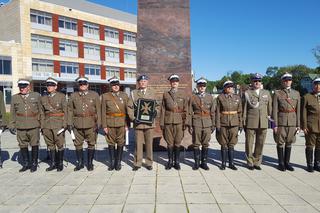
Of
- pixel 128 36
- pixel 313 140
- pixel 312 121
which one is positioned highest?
pixel 128 36

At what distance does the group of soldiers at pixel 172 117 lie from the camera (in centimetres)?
619

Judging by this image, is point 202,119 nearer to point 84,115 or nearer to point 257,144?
point 257,144

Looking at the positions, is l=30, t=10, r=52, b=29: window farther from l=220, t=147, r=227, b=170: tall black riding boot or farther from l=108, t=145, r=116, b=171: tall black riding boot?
l=220, t=147, r=227, b=170: tall black riding boot

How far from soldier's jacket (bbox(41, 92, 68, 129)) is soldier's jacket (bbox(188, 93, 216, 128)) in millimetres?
2747

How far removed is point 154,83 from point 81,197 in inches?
163

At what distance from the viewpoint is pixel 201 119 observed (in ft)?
20.6

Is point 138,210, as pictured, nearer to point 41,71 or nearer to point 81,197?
point 81,197

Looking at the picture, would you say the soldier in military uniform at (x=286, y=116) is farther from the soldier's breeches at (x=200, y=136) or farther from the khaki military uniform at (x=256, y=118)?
the soldier's breeches at (x=200, y=136)

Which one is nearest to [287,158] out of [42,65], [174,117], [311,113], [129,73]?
[311,113]

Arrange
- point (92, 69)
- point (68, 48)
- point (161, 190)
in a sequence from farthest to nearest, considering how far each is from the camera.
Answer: point (92, 69) < point (68, 48) < point (161, 190)

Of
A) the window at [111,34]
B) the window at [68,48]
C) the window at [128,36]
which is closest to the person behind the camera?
the window at [68,48]

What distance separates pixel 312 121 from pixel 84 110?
15.8 ft

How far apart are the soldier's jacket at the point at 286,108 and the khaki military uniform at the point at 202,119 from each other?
1.32m

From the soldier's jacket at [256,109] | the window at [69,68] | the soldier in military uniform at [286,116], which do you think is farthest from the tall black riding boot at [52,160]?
the window at [69,68]
